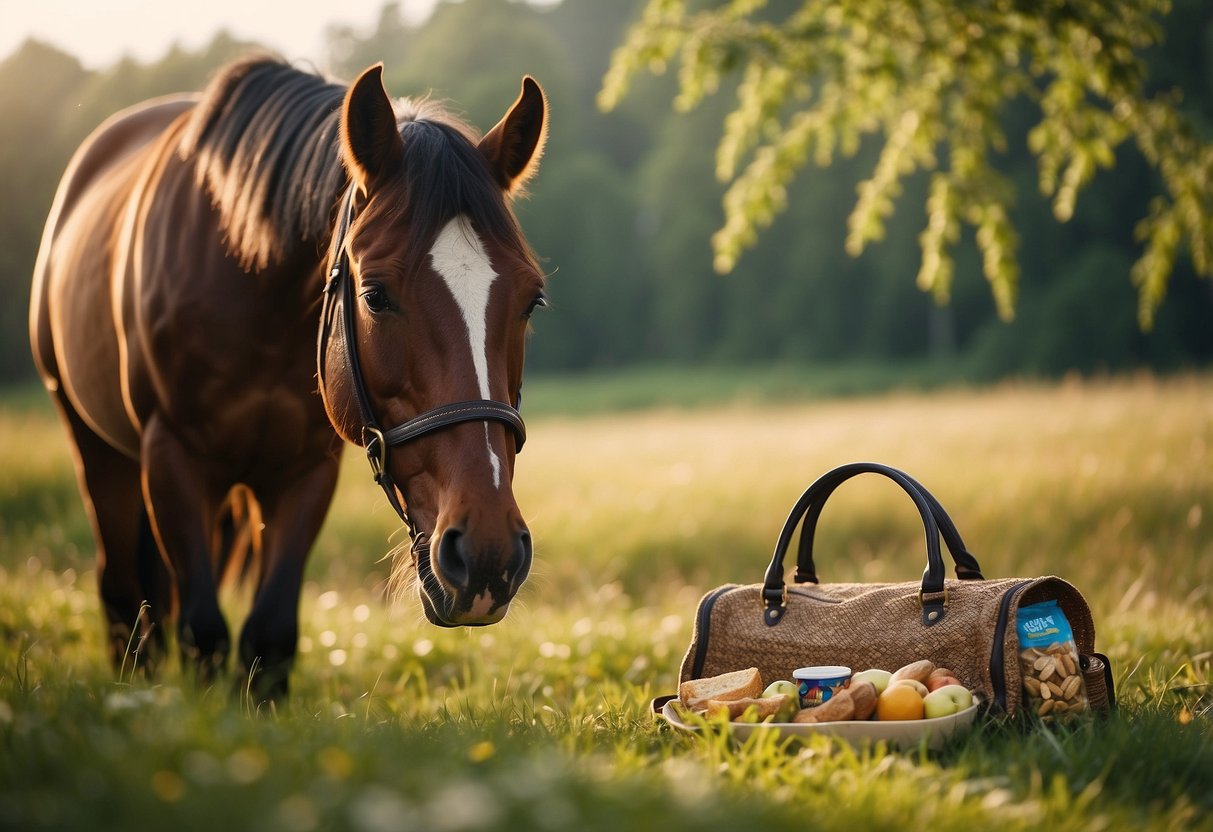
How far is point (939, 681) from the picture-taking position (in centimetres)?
248

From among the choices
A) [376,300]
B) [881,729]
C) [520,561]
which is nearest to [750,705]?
[881,729]

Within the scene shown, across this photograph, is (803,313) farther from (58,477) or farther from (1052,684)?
(1052,684)

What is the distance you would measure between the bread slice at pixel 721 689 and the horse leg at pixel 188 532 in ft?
5.15

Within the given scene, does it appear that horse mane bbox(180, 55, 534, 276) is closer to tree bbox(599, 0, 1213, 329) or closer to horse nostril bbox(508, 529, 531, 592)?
horse nostril bbox(508, 529, 531, 592)

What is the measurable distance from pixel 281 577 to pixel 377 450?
1.03 m

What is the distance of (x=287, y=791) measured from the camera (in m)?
1.46

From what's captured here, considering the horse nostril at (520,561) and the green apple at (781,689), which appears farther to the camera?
the green apple at (781,689)

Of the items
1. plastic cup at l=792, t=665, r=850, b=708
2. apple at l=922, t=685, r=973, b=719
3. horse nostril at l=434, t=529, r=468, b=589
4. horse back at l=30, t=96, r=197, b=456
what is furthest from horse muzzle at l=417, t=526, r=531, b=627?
horse back at l=30, t=96, r=197, b=456

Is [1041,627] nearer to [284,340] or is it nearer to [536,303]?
[536,303]

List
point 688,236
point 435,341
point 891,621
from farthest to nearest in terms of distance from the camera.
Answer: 1. point 688,236
2. point 891,621
3. point 435,341

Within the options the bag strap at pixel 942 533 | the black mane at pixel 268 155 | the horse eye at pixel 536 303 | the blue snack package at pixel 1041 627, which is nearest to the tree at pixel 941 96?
the bag strap at pixel 942 533

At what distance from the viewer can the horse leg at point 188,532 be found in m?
3.21

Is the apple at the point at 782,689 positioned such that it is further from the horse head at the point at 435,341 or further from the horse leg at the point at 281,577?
the horse leg at the point at 281,577

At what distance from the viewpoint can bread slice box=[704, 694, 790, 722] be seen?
2.42 meters
